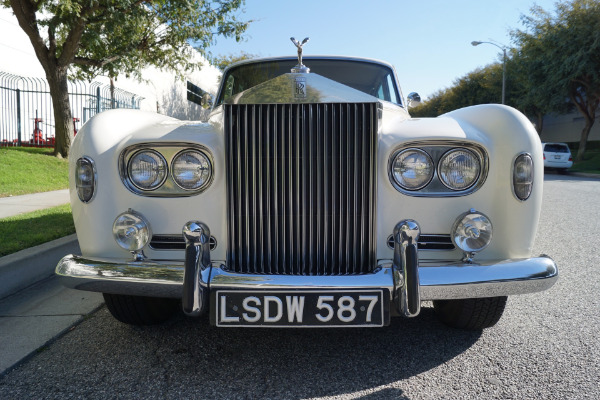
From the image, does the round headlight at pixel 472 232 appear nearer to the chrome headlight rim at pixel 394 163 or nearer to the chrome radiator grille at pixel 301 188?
the chrome headlight rim at pixel 394 163

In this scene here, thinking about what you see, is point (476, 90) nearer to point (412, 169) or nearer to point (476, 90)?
point (476, 90)

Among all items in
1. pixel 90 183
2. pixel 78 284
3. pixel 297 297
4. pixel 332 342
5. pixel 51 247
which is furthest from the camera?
pixel 51 247

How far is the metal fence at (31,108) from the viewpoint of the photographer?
1215 cm

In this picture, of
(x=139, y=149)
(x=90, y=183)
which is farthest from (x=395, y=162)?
(x=90, y=183)

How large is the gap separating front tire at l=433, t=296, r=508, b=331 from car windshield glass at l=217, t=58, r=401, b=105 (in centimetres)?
181

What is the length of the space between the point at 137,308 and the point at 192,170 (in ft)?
2.81

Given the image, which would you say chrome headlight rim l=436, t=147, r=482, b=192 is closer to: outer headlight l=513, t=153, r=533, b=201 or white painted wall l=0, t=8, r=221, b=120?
outer headlight l=513, t=153, r=533, b=201

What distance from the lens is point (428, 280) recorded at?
1.96 m

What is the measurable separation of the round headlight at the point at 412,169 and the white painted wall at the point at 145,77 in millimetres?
7202

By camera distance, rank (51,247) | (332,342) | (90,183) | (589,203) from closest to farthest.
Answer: (90,183), (332,342), (51,247), (589,203)

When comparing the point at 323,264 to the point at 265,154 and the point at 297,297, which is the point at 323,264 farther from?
the point at 265,154

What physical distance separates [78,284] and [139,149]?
677 millimetres

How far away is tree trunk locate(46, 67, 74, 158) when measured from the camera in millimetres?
10617

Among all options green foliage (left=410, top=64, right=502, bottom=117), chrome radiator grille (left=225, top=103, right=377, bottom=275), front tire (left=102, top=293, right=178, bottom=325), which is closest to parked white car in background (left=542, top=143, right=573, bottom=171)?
green foliage (left=410, top=64, right=502, bottom=117)
